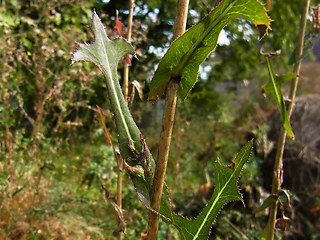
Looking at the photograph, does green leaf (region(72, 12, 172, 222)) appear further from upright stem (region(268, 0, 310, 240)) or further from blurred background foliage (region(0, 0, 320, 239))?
upright stem (region(268, 0, 310, 240))

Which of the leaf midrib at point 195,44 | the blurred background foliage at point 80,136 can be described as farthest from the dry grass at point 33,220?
the leaf midrib at point 195,44

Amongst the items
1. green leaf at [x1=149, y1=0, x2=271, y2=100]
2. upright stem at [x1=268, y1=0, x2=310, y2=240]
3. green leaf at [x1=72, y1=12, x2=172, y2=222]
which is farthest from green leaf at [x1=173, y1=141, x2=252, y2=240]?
upright stem at [x1=268, y1=0, x2=310, y2=240]

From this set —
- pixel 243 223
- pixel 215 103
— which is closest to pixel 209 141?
pixel 215 103

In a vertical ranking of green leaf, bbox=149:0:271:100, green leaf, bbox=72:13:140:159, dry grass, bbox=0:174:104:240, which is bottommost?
dry grass, bbox=0:174:104:240

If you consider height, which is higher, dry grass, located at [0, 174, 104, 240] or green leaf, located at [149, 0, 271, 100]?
green leaf, located at [149, 0, 271, 100]

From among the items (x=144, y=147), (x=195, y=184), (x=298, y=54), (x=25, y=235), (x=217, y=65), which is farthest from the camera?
(x=217, y=65)

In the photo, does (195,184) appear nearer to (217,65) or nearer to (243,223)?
(243,223)

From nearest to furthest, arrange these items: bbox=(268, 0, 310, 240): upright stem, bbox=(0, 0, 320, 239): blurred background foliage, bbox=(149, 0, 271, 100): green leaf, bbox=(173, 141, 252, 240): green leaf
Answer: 1. bbox=(149, 0, 271, 100): green leaf
2. bbox=(173, 141, 252, 240): green leaf
3. bbox=(268, 0, 310, 240): upright stem
4. bbox=(0, 0, 320, 239): blurred background foliage
